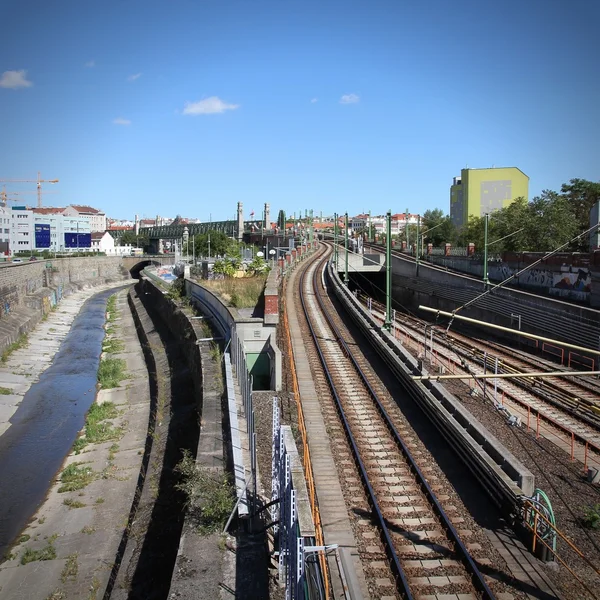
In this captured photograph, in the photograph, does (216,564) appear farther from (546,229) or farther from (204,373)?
(546,229)

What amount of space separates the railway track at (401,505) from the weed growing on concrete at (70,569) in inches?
247

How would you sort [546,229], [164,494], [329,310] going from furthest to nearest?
[546,229] → [329,310] → [164,494]

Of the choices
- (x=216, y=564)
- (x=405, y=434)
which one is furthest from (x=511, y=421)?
(x=216, y=564)

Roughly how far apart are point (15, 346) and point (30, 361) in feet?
9.63

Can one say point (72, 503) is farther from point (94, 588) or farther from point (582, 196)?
point (582, 196)

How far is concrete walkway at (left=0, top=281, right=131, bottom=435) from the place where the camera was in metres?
25.6

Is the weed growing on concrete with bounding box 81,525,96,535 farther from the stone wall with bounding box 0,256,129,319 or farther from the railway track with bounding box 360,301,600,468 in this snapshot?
the stone wall with bounding box 0,256,129,319

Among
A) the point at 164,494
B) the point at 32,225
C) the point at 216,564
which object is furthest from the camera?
the point at 32,225

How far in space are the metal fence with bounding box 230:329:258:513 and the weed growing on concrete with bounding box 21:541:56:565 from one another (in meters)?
5.09

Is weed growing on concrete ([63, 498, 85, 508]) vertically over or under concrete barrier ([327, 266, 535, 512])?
under

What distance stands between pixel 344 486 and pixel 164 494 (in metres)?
4.88

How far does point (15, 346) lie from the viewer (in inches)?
1399

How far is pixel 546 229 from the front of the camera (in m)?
42.6

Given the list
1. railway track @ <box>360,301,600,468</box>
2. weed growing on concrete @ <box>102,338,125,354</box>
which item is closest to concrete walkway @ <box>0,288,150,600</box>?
railway track @ <box>360,301,600,468</box>
